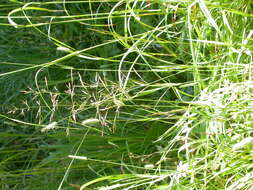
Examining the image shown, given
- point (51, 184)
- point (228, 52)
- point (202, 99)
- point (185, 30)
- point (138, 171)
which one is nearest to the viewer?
point (202, 99)

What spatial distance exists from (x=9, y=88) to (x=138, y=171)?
2.35ft

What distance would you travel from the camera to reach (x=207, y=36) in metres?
1.27

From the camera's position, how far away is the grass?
110cm

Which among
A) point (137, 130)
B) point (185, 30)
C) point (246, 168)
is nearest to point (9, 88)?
point (137, 130)

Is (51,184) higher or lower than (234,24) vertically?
lower

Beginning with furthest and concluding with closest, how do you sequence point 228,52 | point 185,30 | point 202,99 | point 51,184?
point 51,184 < point 185,30 < point 228,52 < point 202,99

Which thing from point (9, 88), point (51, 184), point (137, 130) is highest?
point (9, 88)

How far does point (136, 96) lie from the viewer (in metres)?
1.12

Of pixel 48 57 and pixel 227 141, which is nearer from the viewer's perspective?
pixel 227 141

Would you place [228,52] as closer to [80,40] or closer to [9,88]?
[80,40]

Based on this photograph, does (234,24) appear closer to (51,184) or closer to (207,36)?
(207,36)

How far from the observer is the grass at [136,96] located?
1.10 meters

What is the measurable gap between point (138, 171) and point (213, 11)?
593mm

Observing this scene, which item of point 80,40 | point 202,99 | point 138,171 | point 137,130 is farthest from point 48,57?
point 202,99
